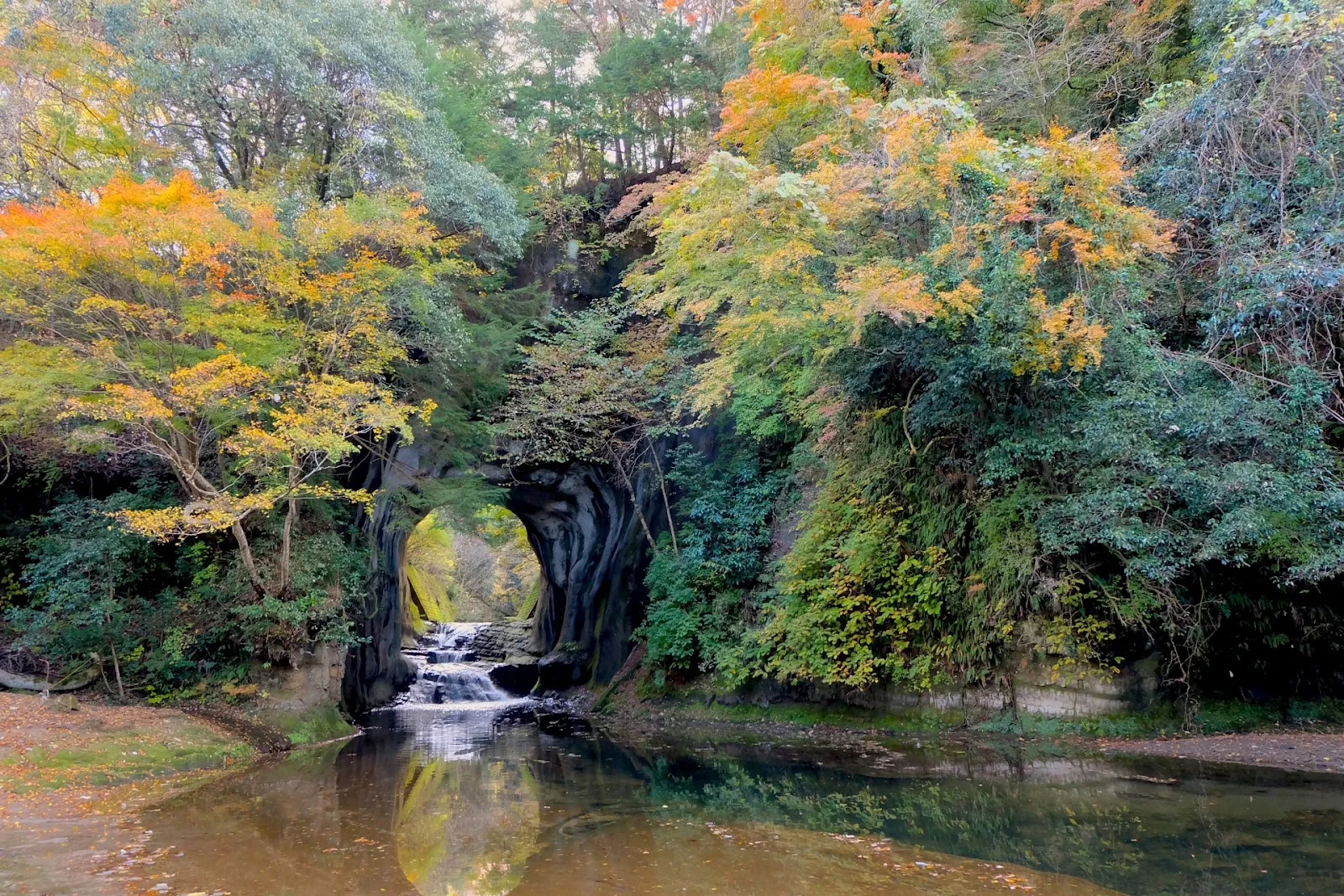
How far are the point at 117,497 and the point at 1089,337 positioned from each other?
1360cm

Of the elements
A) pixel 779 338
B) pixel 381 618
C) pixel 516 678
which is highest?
pixel 779 338

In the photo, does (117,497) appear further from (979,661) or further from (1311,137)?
(1311,137)

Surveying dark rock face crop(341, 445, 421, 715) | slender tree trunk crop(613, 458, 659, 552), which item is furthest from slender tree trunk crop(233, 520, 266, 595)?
slender tree trunk crop(613, 458, 659, 552)

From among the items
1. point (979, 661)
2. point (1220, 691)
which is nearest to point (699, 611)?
point (979, 661)

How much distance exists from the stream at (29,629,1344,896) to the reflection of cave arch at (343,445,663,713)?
26.6 feet

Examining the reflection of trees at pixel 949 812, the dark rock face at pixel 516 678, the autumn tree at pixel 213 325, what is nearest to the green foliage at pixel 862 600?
the reflection of trees at pixel 949 812

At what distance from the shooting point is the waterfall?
20.4 meters

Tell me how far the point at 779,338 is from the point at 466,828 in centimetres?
684

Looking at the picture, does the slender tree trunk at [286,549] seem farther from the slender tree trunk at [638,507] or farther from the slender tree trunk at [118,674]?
the slender tree trunk at [638,507]

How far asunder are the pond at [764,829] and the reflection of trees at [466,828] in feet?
0.10

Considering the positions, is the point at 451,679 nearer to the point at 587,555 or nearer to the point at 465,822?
the point at 587,555

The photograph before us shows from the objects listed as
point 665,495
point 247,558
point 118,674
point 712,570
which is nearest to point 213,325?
point 247,558

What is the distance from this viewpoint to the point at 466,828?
6238 mm

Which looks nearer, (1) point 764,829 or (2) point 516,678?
(1) point 764,829
